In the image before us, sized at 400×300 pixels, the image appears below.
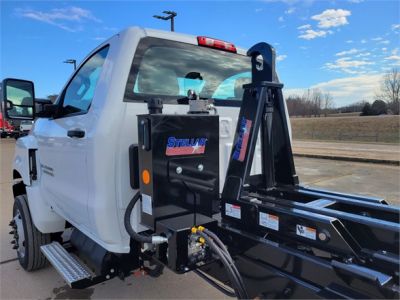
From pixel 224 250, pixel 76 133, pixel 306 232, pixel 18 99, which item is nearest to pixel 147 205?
pixel 224 250

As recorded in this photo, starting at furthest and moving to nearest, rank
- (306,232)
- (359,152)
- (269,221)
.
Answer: (359,152), (269,221), (306,232)

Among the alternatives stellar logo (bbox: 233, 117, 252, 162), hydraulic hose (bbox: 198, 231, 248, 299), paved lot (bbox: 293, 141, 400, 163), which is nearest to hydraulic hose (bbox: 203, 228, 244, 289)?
hydraulic hose (bbox: 198, 231, 248, 299)

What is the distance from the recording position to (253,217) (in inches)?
75.7

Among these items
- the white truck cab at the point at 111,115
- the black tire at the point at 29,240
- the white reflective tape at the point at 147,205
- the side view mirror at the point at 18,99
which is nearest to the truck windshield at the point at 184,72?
the white truck cab at the point at 111,115

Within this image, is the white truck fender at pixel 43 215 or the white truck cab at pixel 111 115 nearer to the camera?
the white truck cab at pixel 111 115

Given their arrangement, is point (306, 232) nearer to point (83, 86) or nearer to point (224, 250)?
point (224, 250)

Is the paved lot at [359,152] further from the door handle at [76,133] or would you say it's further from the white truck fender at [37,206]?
the door handle at [76,133]

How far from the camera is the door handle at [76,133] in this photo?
249cm

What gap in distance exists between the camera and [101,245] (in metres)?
2.52

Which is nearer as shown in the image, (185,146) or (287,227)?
(287,227)

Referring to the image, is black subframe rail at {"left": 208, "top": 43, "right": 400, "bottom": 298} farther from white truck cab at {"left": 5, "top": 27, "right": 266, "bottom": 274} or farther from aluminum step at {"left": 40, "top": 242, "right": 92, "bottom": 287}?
aluminum step at {"left": 40, "top": 242, "right": 92, "bottom": 287}

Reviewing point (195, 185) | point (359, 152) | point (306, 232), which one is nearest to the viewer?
point (306, 232)

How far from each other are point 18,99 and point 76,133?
1.16 metres

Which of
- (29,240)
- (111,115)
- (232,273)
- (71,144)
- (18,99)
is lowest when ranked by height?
(29,240)
